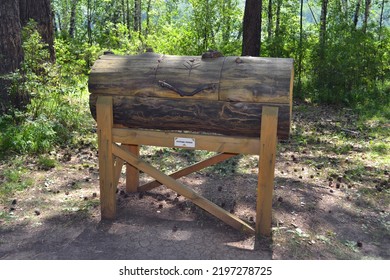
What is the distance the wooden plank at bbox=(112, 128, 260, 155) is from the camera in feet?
13.4

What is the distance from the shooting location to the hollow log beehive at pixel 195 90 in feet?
12.9

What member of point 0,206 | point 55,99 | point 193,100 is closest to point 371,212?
point 193,100

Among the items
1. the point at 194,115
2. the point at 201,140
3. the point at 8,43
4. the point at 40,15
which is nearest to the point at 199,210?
the point at 201,140

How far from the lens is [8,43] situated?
7512 mm

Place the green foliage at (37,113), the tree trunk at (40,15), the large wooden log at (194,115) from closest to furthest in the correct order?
1. the large wooden log at (194,115)
2. the green foliage at (37,113)
3. the tree trunk at (40,15)

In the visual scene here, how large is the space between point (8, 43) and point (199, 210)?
499cm

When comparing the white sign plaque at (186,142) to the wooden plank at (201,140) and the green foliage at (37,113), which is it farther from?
the green foliage at (37,113)

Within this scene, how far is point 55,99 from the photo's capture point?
820cm

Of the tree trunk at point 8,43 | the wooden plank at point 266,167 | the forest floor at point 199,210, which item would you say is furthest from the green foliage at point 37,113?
the wooden plank at point 266,167

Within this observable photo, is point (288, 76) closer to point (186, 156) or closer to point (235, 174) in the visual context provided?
point (235, 174)

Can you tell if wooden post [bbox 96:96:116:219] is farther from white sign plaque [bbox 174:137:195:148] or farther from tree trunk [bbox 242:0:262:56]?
tree trunk [bbox 242:0:262:56]

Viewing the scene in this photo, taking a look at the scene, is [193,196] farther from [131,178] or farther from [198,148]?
[131,178]

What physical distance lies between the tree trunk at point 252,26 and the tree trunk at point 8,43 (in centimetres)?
564
